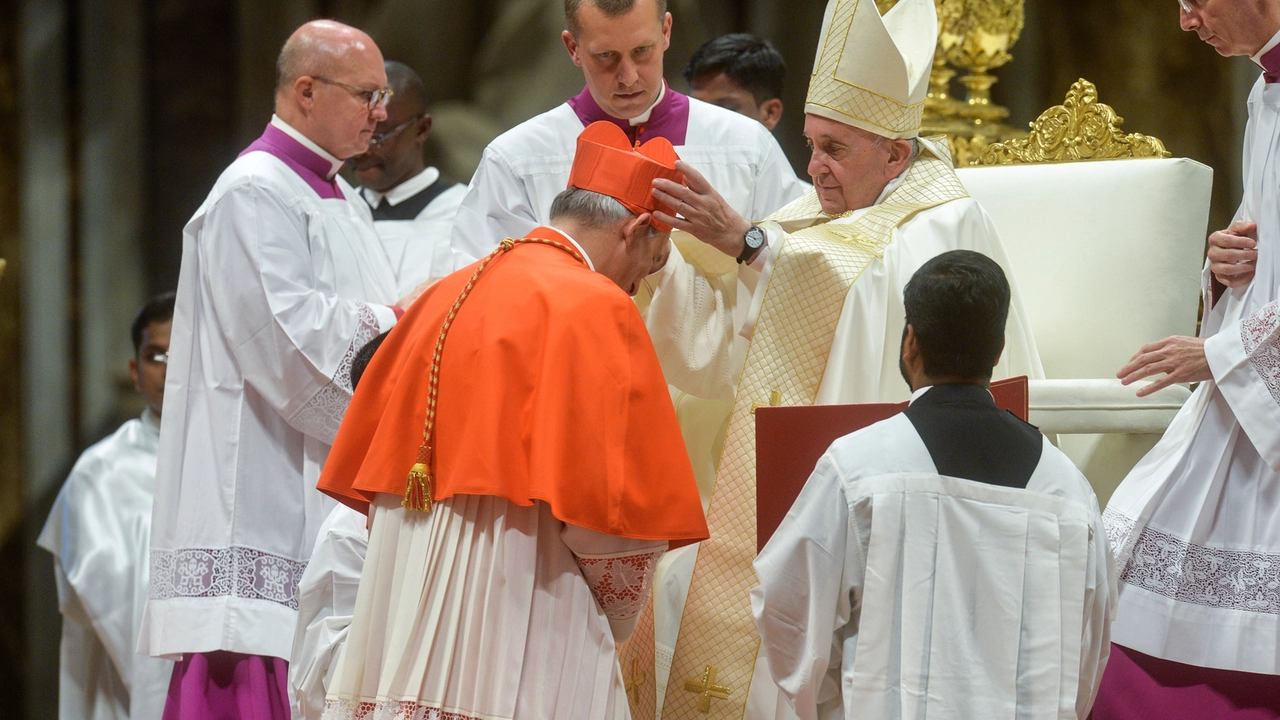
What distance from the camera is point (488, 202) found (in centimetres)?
427

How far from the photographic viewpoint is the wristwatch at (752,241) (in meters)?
3.62

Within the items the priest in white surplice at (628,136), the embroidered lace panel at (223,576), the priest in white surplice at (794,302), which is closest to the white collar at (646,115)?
the priest in white surplice at (628,136)

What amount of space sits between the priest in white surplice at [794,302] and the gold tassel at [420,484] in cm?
82

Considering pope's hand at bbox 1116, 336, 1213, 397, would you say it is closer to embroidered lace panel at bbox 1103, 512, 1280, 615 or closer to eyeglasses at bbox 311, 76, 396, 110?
embroidered lace panel at bbox 1103, 512, 1280, 615

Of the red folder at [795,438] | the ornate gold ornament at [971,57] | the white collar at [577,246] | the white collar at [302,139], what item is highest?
the ornate gold ornament at [971,57]

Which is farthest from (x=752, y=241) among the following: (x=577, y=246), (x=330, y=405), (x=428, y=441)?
(x=330, y=405)

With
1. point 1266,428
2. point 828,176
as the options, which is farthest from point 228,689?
point 1266,428

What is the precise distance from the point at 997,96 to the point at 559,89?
6.26 feet

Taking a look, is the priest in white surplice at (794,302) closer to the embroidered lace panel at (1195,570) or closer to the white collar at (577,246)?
the white collar at (577,246)

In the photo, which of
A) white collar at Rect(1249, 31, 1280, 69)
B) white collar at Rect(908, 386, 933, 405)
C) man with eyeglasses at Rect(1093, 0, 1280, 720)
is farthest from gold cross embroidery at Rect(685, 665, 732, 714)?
white collar at Rect(1249, 31, 1280, 69)

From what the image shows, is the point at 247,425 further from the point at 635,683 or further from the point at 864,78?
the point at 864,78

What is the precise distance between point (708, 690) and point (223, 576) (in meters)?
1.50

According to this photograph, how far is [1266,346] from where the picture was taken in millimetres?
3324

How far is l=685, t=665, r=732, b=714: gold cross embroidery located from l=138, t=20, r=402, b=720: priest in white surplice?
4.16 ft
